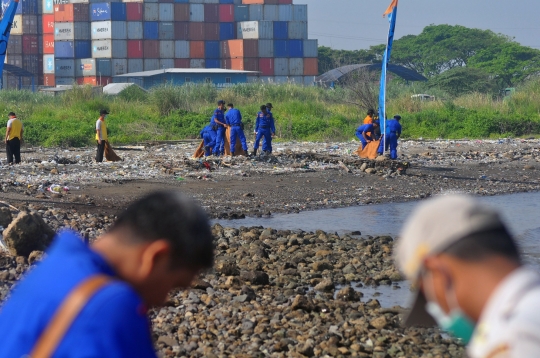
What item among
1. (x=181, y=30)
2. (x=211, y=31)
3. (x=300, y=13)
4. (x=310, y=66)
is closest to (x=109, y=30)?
(x=181, y=30)

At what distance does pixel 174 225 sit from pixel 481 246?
2.24 feet

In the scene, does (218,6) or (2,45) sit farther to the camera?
(218,6)

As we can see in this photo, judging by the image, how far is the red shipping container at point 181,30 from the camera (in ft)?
216

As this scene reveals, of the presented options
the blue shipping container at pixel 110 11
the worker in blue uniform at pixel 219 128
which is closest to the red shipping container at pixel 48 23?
the blue shipping container at pixel 110 11

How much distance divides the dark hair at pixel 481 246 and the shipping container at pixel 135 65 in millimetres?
65622

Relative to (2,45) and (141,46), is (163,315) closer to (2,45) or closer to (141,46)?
(2,45)

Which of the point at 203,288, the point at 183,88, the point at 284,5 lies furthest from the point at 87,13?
the point at 203,288

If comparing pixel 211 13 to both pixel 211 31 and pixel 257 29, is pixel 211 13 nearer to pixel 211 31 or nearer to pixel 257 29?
pixel 211 31

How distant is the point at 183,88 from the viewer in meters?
37.6

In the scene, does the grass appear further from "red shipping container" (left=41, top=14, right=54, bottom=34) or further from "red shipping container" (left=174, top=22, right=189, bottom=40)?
"red shipping container" (left=41, top=14, right=54, bottom=34)

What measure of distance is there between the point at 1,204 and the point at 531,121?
86.0 ft

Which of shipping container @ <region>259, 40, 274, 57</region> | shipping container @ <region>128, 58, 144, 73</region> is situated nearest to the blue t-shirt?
shipping container @ <region>128, 58, 144, 73</region>

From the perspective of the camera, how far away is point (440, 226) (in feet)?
5.08

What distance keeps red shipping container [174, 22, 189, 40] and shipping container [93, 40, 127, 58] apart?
4.26 m
